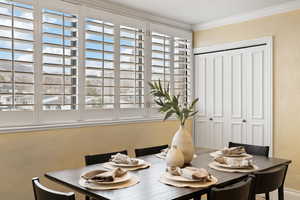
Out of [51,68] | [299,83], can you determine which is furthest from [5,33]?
[299,83]

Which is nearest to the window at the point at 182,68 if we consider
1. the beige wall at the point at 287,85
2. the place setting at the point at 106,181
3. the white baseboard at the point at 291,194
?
the beige wall at the point at 287,85

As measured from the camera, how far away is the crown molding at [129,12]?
3428mm

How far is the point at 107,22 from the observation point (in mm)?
3580

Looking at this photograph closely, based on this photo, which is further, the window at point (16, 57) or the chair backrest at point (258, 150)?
the chair backrest at point (258, 150)

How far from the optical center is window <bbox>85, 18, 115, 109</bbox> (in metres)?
3.40

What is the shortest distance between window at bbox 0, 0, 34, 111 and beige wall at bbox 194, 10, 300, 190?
9.71 feet

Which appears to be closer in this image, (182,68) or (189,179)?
(189,179)

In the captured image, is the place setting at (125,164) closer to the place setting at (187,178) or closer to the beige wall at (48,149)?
the place setting at (187,178)

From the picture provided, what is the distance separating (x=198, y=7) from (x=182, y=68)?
1.09 m

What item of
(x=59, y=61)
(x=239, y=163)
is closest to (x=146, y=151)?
(x=239, y=163)

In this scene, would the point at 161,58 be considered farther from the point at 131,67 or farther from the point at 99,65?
the point at 99,65

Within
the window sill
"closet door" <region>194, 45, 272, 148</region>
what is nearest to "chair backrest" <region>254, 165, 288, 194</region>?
"closet door" <region>194, 45, 272, 148</region>

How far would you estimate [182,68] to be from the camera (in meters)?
4.62

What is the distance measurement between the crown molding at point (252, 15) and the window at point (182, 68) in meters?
0.38
